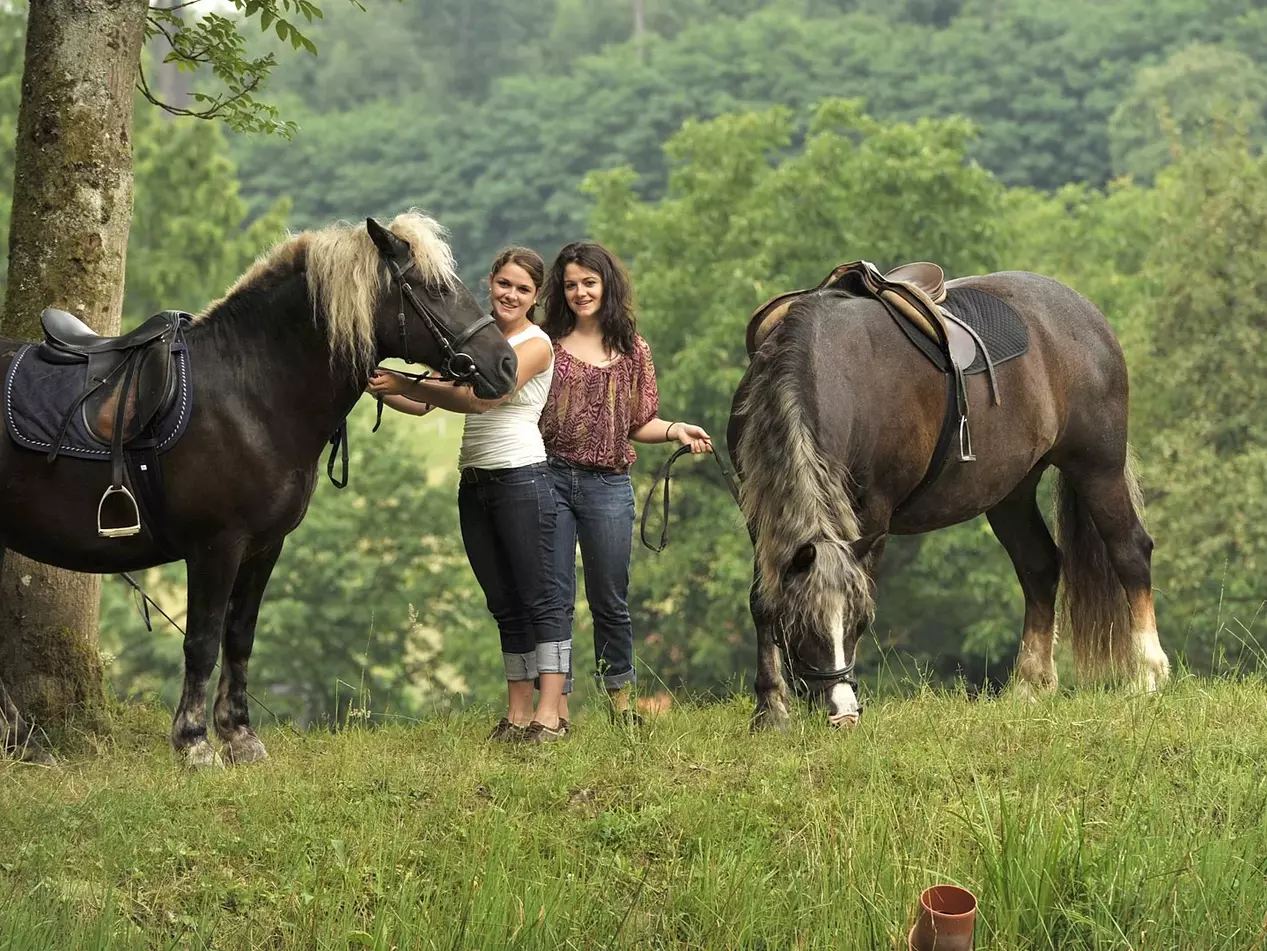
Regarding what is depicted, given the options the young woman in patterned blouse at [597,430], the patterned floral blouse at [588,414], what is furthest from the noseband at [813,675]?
the patterned floral blouse at [588,414]

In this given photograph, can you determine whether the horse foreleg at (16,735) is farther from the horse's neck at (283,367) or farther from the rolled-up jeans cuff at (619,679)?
the rolled-up jeans cuff at (619,679)

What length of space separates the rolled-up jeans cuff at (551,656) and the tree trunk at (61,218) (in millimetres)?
2416

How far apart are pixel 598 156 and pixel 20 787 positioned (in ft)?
257

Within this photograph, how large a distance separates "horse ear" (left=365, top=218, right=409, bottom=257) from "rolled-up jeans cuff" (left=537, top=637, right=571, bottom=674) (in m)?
1.84

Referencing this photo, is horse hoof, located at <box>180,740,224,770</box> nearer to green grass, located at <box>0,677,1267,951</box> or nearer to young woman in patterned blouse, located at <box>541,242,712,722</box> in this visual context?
green grass, located at <box>0,677,1267,951</box>

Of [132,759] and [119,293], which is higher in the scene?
[119,293]

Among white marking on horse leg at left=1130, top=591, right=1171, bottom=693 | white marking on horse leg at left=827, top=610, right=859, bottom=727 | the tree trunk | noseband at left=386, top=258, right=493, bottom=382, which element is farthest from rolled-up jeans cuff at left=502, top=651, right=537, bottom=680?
white marking on horse leg at left=1130, top=591, right=1171, bottom=693

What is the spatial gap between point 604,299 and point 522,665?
173cm

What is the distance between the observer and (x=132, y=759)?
706 centimetres

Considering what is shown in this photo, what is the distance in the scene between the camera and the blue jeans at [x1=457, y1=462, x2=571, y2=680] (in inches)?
267

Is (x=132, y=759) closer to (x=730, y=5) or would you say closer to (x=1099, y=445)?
(x=1099, y=445)

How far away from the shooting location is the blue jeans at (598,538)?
23.2 feet

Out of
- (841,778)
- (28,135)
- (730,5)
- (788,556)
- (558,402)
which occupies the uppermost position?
(730,5)

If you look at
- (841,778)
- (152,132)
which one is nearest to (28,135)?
(841,778)
